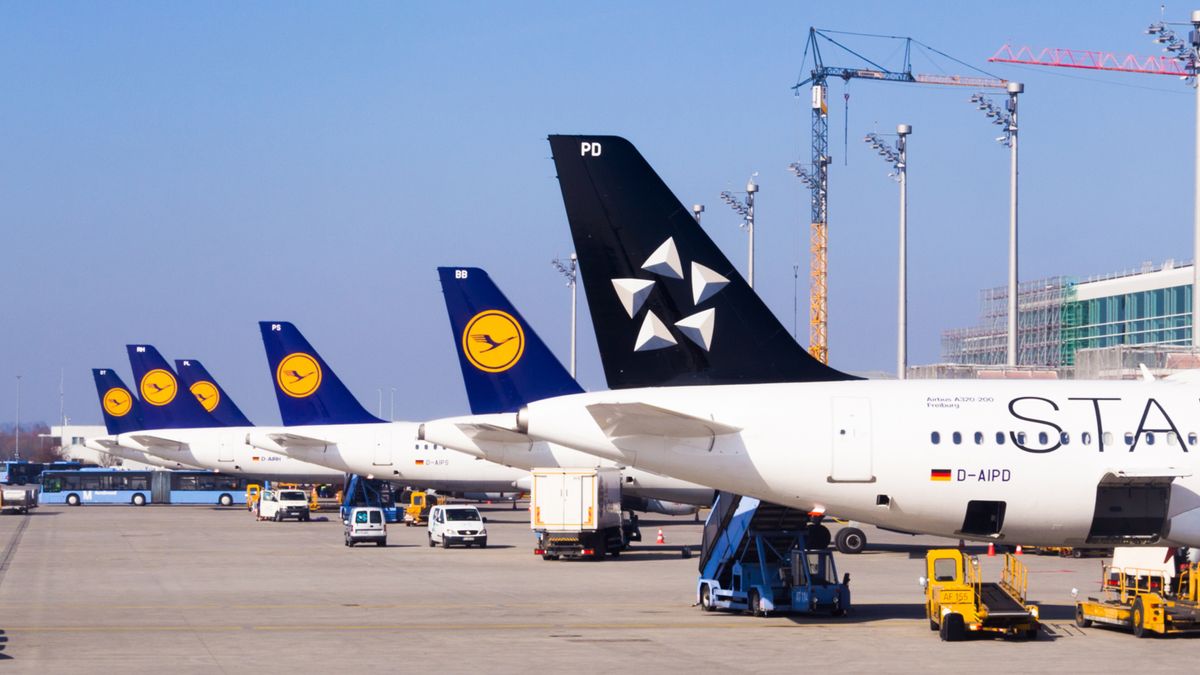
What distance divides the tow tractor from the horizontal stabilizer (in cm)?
152

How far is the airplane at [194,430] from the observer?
9562cm

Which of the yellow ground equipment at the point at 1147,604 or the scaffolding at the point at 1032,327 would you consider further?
the scaffolding at the point at 1032,327

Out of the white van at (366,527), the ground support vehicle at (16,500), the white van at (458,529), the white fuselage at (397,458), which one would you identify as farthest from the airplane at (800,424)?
the ground support vehicle at (16,500)

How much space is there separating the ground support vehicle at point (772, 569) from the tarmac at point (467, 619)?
1.36 feet

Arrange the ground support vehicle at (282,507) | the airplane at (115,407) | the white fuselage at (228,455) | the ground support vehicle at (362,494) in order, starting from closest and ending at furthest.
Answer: the ground support vehicle at (362,494), the ground support vehicle at (282,507), the white fuselage at (228,455), the airplane at (115,407)

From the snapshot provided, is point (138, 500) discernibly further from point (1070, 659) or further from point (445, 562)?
point (1070, 659)

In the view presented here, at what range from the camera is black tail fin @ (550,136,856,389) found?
29.5 meters

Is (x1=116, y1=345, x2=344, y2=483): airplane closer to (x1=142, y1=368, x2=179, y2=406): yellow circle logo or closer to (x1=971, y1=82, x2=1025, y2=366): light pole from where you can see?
(x1=142, y1=368, x2=179, y2=406): yellow circle logo

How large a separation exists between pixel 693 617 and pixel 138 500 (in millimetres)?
92090

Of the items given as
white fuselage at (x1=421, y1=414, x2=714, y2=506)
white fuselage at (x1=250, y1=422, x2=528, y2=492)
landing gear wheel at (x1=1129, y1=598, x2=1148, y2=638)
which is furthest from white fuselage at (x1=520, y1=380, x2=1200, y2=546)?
white fuselage at (x1=250, y1=422, x2=528, y2=492)

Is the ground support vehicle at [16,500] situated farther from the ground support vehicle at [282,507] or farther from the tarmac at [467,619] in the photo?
the tarmac at [467,619]

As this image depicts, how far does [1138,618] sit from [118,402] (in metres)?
97.8

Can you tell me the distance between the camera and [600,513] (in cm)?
5409

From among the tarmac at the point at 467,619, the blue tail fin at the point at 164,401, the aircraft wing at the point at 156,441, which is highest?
the blue tail fin at the point at 164,401
